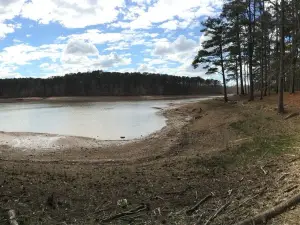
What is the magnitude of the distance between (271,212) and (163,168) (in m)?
5.16

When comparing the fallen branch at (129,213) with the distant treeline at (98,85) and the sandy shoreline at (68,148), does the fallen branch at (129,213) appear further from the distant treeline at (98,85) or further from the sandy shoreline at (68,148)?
the distant treeline at (98,85)

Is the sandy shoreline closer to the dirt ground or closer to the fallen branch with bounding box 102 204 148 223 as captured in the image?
the dirt ground

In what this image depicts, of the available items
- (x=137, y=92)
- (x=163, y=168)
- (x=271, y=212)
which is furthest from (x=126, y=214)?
(x=137, y=92)

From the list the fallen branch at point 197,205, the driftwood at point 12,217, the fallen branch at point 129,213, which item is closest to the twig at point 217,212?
the fallen branch at point 197,205

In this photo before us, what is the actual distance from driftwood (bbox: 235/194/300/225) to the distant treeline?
123204mm

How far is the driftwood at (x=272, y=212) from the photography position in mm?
5543

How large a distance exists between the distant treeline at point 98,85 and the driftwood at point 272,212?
123m

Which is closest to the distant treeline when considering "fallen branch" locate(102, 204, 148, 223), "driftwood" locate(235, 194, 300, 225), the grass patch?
the grass patch

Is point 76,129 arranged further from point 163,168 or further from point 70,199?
point 70,199

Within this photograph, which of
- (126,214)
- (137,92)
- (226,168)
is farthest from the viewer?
(137,92)

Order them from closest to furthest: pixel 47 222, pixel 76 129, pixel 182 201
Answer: pixel 47 222 → pixel 182 201 → pixel 76 129

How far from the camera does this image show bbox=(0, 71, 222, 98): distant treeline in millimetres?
130375

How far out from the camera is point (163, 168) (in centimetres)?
1059

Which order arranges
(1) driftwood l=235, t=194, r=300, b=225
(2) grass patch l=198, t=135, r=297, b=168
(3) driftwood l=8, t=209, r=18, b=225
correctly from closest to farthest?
(1) driftwood l=235, t=194, r=300, b=225 < (3) driftwood l=8, t=209, r=18, b=225 < (2) grass patch l=198, t=135, r=297, b=168
